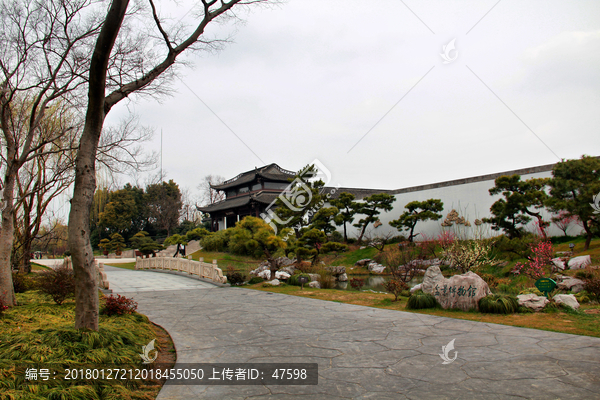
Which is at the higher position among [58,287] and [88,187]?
[88,187]

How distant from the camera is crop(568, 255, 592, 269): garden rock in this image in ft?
32.7

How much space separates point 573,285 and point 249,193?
27621 millimetres

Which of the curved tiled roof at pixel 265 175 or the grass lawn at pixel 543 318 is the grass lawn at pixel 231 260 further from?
the grass lawn at pixel 543 318

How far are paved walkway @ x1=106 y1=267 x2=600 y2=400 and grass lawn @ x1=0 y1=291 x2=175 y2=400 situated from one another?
32cm

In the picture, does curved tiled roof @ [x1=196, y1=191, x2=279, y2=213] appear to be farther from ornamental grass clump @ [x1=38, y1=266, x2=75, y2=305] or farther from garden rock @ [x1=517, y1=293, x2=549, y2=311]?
garden rock @ [x1=517, y1=293, x2=549, y2=311]

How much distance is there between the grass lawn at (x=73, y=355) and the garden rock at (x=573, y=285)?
7.85 metres

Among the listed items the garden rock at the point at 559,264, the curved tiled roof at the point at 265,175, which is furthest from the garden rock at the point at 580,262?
the curved tiled roof at the point at 265,175

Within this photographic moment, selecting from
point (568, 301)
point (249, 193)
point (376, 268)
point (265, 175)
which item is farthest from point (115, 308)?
point (249, 193)

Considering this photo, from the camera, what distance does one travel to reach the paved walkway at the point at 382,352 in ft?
9.78

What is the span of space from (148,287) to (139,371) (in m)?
8.76

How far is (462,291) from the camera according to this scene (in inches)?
259

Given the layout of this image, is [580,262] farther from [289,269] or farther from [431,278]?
[289,269]

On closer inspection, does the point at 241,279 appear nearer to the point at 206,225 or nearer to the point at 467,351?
the point at 467,351

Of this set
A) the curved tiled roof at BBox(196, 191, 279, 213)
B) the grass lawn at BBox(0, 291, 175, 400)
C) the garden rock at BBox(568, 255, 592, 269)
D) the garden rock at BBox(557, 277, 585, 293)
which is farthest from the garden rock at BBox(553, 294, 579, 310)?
the curved tiled roof at BBox(196, 191, 279, 213)
